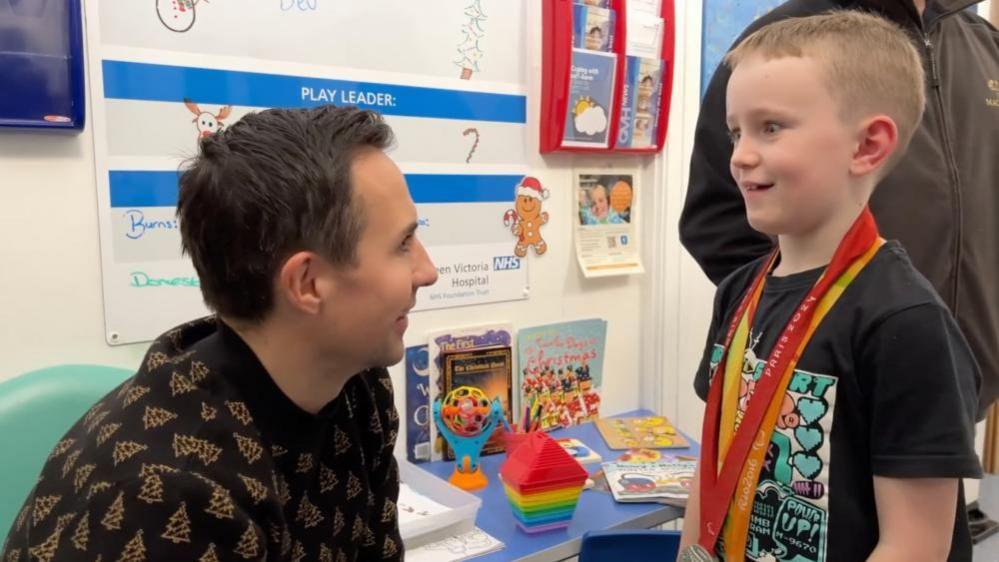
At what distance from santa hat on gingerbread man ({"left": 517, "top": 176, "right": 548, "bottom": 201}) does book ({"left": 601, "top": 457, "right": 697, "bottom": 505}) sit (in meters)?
0.65

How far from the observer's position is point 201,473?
0.73 m

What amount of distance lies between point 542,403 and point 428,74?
84cm

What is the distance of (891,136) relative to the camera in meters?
0.93

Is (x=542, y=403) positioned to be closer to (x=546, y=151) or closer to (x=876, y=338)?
(x=546, y=151)

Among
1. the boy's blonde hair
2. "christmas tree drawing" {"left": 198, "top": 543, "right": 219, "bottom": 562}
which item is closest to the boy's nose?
the boy's blonde hair

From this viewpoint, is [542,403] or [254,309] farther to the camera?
[542,403]

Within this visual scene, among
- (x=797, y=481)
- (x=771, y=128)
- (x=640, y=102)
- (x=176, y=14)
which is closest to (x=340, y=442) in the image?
(x=797, y=481)

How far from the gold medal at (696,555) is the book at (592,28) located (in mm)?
1192

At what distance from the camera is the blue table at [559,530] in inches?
51.6

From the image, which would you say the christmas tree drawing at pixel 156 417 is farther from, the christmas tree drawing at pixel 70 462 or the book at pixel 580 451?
the book at pixel 580 451

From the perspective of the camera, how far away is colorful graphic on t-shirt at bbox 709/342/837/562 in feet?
2.91

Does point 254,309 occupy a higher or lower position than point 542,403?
higher

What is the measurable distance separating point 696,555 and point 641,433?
2.82ft

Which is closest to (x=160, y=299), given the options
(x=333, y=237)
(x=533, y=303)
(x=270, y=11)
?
(x=270, y=11)
